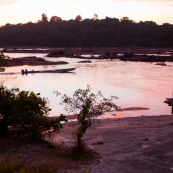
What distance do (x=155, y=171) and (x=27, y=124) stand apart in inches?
237

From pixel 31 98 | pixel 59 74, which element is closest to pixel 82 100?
pixel 31 98

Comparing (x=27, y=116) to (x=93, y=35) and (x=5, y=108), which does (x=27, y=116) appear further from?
(x=93, y=35)

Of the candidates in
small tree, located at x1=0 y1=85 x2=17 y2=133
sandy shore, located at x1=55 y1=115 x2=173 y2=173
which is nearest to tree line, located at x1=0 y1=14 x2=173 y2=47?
sandy shore, located at x1=55 y1=115 x2=173 y2=173

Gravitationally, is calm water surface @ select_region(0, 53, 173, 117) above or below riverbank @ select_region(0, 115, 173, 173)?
below

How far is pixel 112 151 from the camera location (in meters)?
16.5

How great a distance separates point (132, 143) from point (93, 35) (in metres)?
156

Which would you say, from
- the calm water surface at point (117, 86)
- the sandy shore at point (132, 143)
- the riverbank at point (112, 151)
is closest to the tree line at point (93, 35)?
the calm water surface at point (117, 86)

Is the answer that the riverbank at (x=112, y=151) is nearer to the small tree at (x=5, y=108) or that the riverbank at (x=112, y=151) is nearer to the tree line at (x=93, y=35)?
the small tree at (x=5, y=108)

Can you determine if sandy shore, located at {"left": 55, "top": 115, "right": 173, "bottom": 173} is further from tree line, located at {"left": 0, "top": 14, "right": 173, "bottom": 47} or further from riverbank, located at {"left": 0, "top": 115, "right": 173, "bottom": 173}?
tree line, located at {"left": 0, "top": 14, "right": 173, "bottom": 47}

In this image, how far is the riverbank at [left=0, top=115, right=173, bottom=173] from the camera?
549 inches

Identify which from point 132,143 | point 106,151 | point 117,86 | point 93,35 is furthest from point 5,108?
point 93,35

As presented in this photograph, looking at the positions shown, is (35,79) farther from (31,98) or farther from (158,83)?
(31,98)

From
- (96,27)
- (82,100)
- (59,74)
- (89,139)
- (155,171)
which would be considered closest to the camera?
(155,171)

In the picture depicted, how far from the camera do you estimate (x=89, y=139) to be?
19.4 meters
